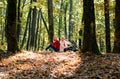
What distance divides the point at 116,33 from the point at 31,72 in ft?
21.4

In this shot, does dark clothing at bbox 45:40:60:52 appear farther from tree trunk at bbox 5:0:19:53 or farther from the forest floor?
the forest floor

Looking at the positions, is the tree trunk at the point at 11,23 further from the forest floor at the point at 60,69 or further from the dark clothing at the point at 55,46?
the dark clothing at the point at 55,46

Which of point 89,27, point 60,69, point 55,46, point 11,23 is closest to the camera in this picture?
point 60,69

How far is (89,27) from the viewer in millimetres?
13117

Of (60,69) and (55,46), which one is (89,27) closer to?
(60,69)

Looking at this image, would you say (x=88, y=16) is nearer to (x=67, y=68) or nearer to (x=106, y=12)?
(x=67, y=68)

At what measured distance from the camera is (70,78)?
860 cm

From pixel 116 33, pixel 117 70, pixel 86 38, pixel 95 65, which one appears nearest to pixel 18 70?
pixel 95 65

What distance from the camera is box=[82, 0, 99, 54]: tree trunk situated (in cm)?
1297

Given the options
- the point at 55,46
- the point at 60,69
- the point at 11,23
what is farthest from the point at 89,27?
the point at 55,46

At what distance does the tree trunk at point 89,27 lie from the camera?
511 inches

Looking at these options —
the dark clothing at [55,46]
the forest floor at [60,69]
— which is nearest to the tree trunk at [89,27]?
the forest floor at [60,69]

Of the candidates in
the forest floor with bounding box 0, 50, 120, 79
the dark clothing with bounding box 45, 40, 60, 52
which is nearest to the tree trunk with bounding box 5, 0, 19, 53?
the forest floor with bounding box 0, 50, 120, 79

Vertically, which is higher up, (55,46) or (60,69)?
(60,69)
